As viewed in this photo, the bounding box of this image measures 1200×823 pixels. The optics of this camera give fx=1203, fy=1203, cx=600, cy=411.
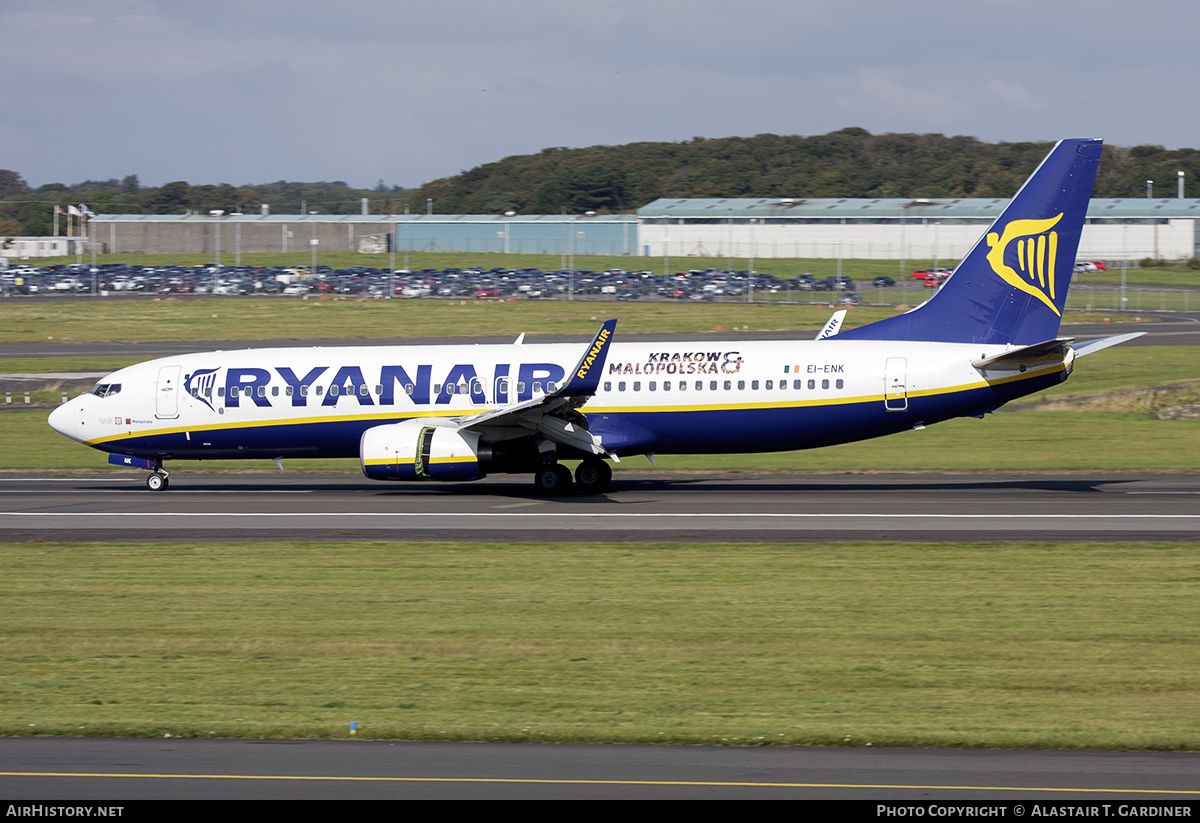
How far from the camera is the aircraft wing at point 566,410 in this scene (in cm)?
2784

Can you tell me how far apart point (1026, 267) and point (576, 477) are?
1223 cm

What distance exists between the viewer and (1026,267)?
2928 cm

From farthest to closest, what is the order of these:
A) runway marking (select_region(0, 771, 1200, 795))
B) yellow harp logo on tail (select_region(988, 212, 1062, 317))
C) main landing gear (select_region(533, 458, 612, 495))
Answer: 1. main landing gear (select_region(533, 458, 612, 495))
2. yellow harp logo on tail (select_region(988, 212, 1062, 317))
3. runway marking (select_region(0, 771, 1200, 795))

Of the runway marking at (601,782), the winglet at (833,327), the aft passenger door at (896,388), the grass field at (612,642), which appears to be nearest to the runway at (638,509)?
the grass field at (612,642)

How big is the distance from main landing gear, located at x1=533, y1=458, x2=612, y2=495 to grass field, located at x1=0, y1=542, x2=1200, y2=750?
7205mm

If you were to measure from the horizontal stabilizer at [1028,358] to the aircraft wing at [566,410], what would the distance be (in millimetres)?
8910

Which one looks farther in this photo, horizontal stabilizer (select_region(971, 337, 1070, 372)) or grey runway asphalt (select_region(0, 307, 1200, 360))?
grey runway asphalt (select_region(0, 307, 1200, 360))

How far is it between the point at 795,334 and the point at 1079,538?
4377 cm

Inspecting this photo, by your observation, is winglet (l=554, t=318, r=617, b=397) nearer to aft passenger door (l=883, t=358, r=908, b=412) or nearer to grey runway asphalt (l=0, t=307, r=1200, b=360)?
aft passenger door (l=883, t=358, r=908, b=412)

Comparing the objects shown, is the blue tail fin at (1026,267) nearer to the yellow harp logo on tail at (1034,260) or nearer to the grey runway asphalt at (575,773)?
the yellow harp logo on tail at (1034,260)

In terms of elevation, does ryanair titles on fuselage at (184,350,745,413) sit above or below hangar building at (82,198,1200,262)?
below

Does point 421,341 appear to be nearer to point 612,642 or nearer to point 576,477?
point 576,477

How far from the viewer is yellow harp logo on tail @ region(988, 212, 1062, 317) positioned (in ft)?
95.5

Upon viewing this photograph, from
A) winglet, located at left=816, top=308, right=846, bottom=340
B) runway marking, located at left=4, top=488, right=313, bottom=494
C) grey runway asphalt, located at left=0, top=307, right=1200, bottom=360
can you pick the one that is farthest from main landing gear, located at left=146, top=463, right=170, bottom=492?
grey runway asphalt, located at left=0, top=307, right=1200, bottom=360
